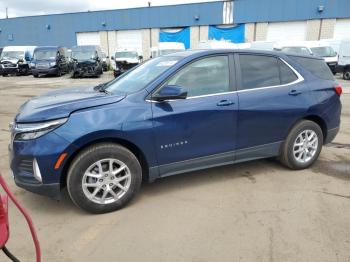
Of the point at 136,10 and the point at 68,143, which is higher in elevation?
the point at 136,10

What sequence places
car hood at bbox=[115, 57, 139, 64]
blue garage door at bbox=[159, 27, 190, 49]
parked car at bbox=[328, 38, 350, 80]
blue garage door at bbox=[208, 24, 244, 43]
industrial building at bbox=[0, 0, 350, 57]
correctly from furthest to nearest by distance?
blue garage door at bbox=[159, 27, 190, 49], blue garage door at bbox=[208, 24, 244, 43], industrial building at bbox=[0, 0, 350, 57], car hood at bbox=[115, 57, 139, 64], parked car at bbox=[328, 38, 350, 80]

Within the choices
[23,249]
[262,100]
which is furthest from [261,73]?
[23,249]

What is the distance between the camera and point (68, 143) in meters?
3.21

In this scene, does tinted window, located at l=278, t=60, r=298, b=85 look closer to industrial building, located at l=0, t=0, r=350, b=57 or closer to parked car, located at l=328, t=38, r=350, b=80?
parked car, located at l=328, t=38, r=350, b=80

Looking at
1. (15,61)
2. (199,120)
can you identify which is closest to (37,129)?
(199,120)

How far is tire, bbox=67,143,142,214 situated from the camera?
3.32m

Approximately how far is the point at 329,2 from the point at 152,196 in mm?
30504

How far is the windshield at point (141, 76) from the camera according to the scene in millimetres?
3846

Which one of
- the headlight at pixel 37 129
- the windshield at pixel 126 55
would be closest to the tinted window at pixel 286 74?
the headlight at pixel 37 129

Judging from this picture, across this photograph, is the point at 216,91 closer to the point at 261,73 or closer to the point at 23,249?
the point at 261,73

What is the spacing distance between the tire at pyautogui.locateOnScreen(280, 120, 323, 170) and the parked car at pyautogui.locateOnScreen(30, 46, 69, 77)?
22.7 metres

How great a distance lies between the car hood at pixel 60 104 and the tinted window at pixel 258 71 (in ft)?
5.21

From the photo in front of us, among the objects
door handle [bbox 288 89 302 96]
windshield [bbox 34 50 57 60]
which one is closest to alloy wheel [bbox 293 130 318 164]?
door handle [bbox 288 89 302 96]

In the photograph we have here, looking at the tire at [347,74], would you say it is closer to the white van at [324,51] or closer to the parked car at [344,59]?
the parked car at [344,59]
